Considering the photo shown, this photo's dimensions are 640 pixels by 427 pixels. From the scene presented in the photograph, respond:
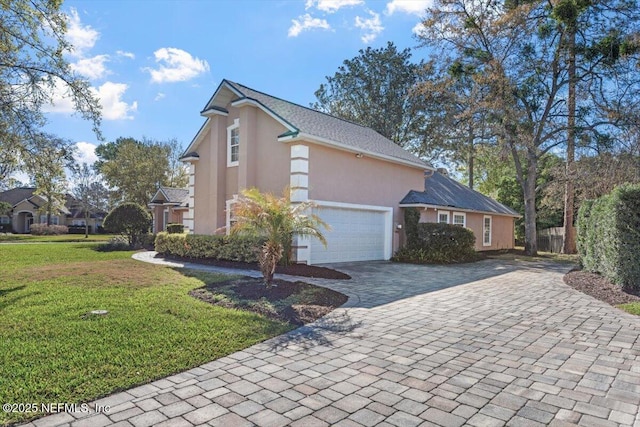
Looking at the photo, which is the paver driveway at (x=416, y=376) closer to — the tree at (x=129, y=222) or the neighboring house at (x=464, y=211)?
the neighboring house at (x=464, y=211)

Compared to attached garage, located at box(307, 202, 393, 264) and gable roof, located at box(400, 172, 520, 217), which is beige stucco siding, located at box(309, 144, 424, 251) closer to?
attached garage, located at box(307, 202, 393, 264)

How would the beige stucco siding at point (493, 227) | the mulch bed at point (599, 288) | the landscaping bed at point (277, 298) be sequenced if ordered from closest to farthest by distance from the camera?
1. the landscaping bed at point (277, 298)
2. the mulch bed at point (599, 288)
3. the beige stucco siding at point (493, 227)

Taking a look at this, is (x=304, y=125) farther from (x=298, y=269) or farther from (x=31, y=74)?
(x=31, y=74)

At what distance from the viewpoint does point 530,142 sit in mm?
20203

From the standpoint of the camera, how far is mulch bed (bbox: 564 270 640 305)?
27.6 ft

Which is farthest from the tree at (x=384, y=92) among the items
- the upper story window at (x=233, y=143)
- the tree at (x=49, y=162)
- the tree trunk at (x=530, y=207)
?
the tree at (x=49, y=162)

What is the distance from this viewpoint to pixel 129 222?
72.6ft

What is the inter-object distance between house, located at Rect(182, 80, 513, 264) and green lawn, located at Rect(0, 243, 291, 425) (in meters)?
6.15

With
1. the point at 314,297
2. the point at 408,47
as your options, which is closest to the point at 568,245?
the point at 408,47

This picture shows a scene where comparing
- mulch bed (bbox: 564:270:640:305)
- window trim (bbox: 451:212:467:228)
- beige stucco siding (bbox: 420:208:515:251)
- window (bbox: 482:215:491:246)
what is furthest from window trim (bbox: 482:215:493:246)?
mulch bed (bbox: 564:270:640:305)

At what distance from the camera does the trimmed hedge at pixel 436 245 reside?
1633 cm

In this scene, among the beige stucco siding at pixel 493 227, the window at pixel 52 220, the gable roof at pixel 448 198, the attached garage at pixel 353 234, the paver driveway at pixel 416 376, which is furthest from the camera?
the window at pixel 52 220

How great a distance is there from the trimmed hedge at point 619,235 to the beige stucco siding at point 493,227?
27.8 ft

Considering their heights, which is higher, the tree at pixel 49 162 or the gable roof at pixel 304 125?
the gable roof at pixel 304 125
